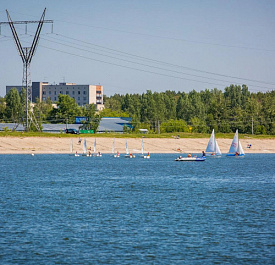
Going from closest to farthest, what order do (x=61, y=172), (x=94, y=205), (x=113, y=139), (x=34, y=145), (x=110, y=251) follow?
(x=110, y=251) < (x=94, y=205) < (x=61, y=172) < (x=34, y=145) < (x=113, y=139)

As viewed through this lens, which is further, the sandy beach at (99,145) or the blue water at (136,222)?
the sandy beach at (99,145)

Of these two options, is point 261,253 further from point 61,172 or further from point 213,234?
point 61,172

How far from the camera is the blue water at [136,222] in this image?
38.0 m

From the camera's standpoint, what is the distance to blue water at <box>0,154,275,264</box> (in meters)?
38.0

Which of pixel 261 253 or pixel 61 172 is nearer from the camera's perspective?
pixel 261 253

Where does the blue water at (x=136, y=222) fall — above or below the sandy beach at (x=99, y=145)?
below

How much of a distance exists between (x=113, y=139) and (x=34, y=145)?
2917cm

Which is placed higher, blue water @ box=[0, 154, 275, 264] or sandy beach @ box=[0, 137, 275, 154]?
sandy beach @ box=[0, 137, 275, 154]

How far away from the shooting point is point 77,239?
1683 inches

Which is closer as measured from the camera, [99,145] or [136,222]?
[136,222]

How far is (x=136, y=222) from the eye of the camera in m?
50.0

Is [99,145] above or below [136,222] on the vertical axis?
above

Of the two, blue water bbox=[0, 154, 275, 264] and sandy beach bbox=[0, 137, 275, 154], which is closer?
blue water bbox=[0, 154, 275, 264]

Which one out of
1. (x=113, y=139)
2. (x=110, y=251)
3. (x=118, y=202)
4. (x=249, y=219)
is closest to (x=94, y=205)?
(x=118, y=202)
